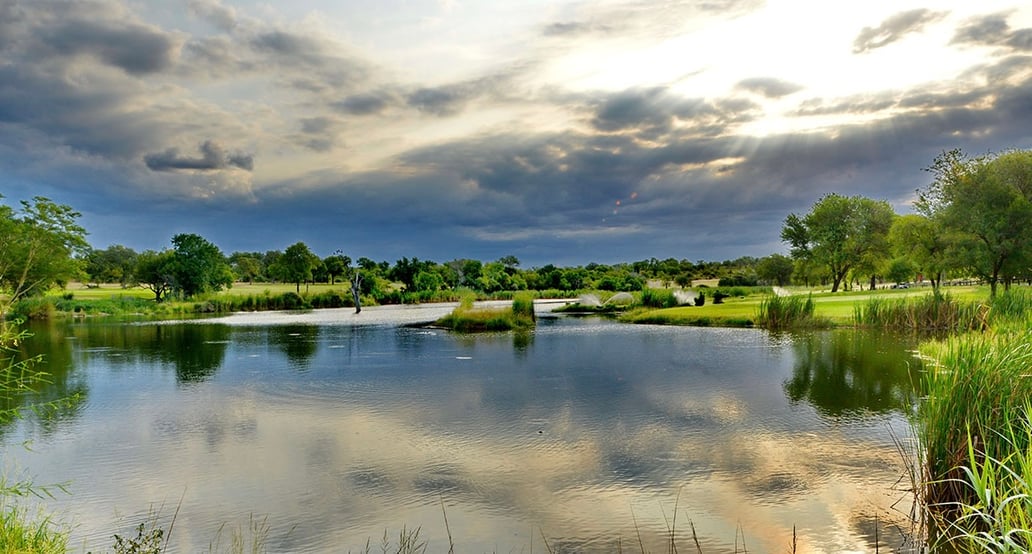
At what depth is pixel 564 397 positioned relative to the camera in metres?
13.2

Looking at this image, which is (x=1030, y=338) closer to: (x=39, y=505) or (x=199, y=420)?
(x=39, y=505)

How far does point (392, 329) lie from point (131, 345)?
41.3 feet

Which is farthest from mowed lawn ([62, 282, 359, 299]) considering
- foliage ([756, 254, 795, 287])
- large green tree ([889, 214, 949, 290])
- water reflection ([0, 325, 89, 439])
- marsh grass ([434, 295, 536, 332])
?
foliage ([756, 254, 795, 287])

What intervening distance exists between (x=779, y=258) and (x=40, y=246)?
89740mm

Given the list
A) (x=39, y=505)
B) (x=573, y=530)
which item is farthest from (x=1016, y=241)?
(x=39, y=505)

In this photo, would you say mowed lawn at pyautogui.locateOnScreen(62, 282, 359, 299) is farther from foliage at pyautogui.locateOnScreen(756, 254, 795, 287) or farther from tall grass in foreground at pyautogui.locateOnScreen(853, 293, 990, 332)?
foliage at pyautogui.locateOnScreen(756, 254, 795, 287)

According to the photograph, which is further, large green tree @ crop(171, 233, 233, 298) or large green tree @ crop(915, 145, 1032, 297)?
large green tree @ crop(171, 233, 233, 298)

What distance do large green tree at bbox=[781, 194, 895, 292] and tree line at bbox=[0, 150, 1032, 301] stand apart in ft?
0.35

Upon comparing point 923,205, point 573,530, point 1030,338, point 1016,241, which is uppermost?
point 923,205

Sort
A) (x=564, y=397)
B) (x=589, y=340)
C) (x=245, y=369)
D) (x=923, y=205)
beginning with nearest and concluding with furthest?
(x=564, y=397)
(x=245, y=369)
(x=589, y=340)
(x=923, y=205)

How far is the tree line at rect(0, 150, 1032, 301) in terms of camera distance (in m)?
26.6

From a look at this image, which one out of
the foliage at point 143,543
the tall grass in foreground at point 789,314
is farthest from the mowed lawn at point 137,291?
the foliage at point 143,543

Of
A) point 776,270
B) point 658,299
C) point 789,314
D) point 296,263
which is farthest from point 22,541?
point 776,270

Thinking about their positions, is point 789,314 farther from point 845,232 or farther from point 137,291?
point 137,291
